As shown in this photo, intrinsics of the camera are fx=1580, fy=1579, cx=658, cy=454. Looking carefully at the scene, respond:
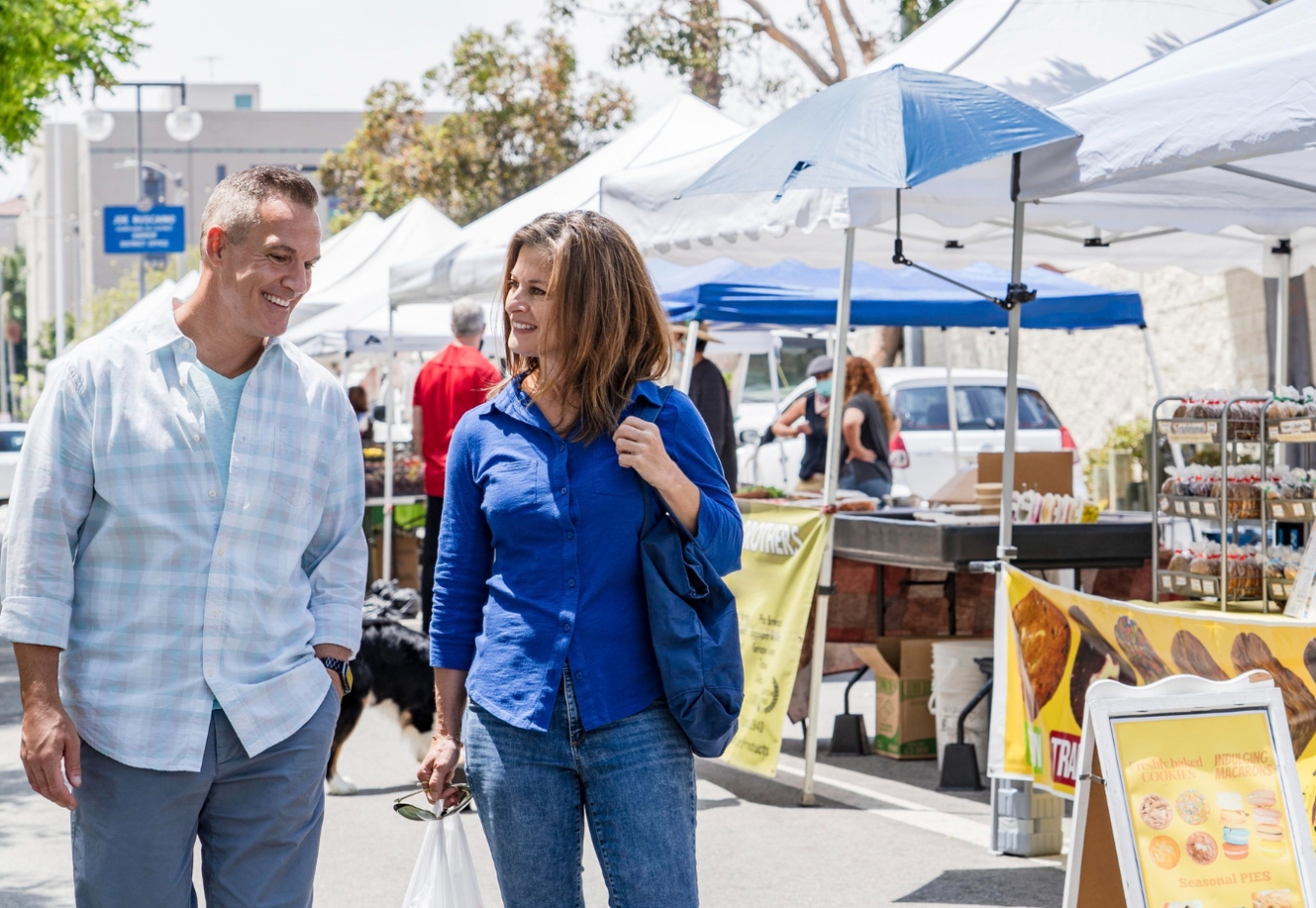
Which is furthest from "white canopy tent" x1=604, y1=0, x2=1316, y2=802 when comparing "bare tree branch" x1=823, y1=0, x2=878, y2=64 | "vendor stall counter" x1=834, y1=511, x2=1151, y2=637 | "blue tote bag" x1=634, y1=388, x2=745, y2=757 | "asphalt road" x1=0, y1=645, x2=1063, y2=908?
"bare tree branch" x1=823, y1=0, x2=878, y2=64

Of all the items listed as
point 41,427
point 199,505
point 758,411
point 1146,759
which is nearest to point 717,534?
point 199,505

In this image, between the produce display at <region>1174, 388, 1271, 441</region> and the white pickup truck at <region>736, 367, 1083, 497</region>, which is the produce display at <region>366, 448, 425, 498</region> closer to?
the white pickup truck at <region>736, 367, 1083, 497</region>

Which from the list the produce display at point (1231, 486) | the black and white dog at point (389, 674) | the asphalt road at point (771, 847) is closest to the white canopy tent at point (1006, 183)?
the produce display at point (1231, 486)

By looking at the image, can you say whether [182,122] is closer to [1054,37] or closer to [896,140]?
[1054,37]

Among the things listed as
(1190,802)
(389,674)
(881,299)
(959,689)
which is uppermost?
(881,299)

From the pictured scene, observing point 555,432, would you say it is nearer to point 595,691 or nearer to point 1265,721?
point 595,691

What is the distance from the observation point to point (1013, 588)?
550 cm

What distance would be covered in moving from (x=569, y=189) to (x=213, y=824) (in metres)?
7.40

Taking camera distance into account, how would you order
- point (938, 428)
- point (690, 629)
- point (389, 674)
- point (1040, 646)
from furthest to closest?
point (938, 428) < point (389, 674) < point (1040, 646) < point (690, 629)

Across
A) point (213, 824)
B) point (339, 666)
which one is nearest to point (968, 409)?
point (339, 666)

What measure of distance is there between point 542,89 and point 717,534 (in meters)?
29.7

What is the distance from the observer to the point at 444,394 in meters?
9.26

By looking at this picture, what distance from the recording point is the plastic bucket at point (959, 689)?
703 cm

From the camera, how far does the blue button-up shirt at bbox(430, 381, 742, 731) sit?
276cm
